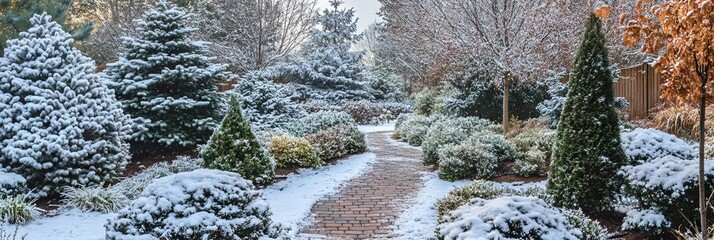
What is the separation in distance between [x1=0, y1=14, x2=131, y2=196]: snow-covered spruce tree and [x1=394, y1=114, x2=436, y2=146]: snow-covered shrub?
8753mm

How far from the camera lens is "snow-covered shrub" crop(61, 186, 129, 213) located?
681 centimetres

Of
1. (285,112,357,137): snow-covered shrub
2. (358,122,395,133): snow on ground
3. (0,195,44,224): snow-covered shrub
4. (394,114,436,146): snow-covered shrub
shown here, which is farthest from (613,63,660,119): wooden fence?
(0,195,44,224): snow-covered shrub

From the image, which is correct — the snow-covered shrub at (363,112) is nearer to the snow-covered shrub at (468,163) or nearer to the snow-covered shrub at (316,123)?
the snow-covered shrub at (316,123)

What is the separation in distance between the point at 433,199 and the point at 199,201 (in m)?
3.88

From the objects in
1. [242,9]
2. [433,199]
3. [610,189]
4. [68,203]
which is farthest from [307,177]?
[242,9]

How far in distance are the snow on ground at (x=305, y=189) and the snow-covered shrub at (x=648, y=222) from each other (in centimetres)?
386

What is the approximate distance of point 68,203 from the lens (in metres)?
6.88

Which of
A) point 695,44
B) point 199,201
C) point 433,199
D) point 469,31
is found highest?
point 469,31

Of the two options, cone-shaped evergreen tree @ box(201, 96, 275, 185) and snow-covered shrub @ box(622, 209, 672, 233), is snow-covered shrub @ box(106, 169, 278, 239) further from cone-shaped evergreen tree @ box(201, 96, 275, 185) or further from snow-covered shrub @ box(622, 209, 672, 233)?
snow-covered shrub @ box(622, 209, 672, 233)

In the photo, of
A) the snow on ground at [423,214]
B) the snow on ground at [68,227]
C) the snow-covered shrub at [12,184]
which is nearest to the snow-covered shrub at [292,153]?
the snow on ground at [423,214]

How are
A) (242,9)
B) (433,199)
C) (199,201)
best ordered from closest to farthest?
(199,201) < (433,199) < (242,9)

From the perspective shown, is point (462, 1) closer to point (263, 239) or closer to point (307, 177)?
point (307, 177)

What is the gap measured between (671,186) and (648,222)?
16.8 inches

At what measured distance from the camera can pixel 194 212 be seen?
15.8 feet
